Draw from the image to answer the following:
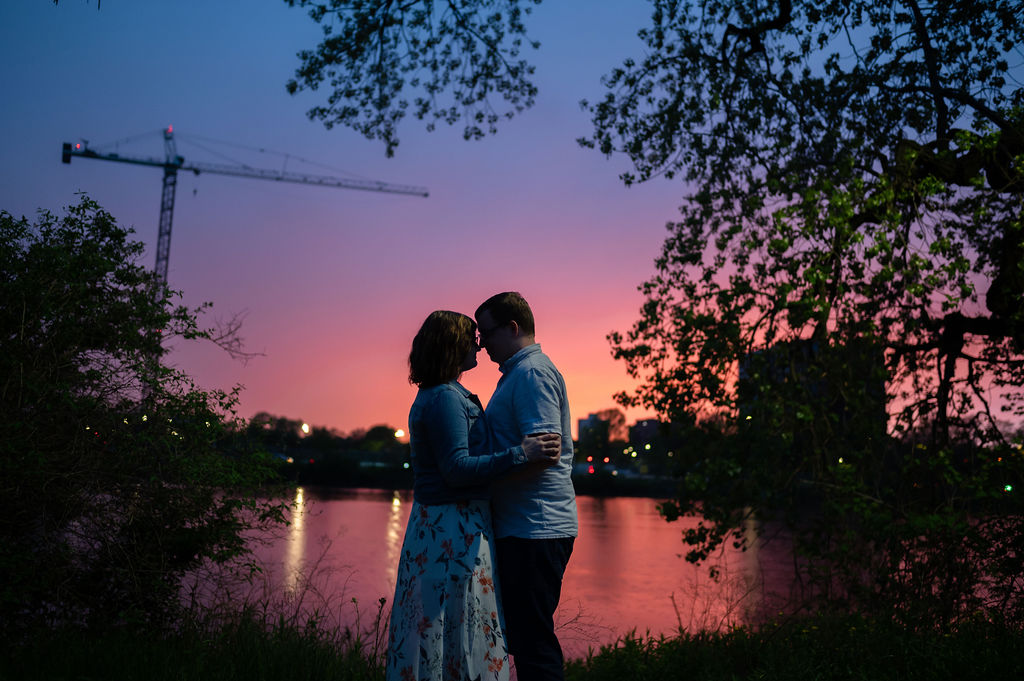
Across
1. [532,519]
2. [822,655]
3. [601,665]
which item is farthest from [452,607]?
[601,665]

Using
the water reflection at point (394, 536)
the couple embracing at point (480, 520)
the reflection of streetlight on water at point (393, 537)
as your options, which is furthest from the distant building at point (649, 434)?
the reflection of streetlight on water at point (393, 537)

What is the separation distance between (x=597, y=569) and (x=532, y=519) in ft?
86.9

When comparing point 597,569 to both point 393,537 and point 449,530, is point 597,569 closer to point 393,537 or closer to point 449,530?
point 393,537

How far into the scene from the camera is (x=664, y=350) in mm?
7738

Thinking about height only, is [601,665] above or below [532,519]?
below

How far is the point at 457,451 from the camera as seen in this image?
2.70 m

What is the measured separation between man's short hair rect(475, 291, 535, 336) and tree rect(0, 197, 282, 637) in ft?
13.6

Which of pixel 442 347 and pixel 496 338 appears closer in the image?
pixel 442 347

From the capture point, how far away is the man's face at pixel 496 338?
9.55ft

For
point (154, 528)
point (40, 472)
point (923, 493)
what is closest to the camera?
point (40, 472)

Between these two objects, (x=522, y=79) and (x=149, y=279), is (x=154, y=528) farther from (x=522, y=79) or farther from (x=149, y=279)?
(x=522, y=79)

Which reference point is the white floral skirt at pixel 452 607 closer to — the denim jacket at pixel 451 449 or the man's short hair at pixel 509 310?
the denim jacket at pixel 451 449

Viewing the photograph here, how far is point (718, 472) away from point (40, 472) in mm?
5064

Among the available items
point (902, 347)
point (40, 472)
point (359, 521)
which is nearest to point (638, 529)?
point (359, 521)
